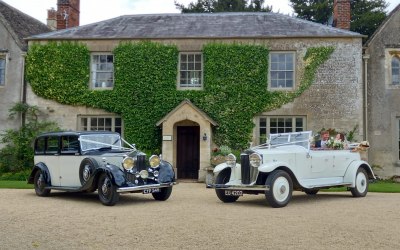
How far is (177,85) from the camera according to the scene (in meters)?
20.4

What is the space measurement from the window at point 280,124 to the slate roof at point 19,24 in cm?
1074

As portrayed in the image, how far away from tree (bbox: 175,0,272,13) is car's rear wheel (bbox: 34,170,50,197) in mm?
30074

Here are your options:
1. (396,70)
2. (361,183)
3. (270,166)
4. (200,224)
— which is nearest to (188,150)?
(361,183)

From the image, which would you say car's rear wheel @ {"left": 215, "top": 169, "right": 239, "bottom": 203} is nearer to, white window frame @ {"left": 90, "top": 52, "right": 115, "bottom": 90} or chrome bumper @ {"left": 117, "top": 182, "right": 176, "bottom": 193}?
chrome bumper @ {"left": 117, "top": 182, "right": 176, "bottom": 193}

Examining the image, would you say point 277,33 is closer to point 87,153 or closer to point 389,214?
point 87,153

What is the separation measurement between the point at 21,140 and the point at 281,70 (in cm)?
1098

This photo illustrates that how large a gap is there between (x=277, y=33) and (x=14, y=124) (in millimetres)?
11672

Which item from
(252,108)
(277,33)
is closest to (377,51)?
(277,33)

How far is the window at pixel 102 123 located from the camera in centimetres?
2069

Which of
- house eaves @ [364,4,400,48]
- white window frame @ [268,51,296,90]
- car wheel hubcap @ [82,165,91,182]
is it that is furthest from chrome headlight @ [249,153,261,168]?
house eaves @ [364,4,400,48]

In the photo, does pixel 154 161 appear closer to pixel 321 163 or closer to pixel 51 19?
pixel 321 163

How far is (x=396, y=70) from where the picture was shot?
2045 cm

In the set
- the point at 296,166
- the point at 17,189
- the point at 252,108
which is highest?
the point at 252,108

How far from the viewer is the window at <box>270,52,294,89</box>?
66.4 feet
